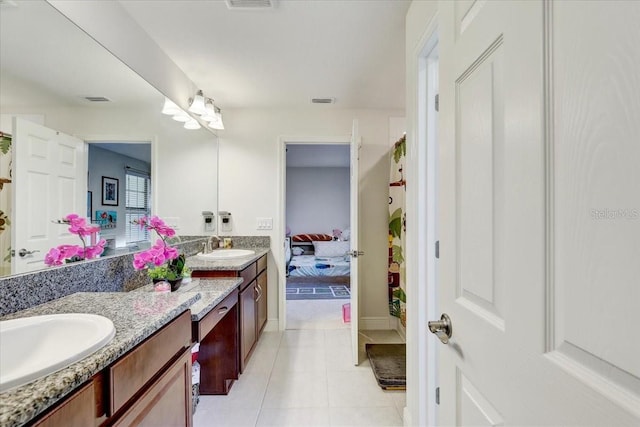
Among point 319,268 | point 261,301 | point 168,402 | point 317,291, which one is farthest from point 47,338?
point 319,268

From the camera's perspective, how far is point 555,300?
441mm

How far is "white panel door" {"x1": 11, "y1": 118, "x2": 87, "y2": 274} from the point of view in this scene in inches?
41.0

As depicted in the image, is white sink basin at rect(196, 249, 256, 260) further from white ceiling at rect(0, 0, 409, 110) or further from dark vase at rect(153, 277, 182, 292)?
white ceiling at rect(0, 0, 409, 110)

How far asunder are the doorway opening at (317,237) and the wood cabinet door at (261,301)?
0.40 metres

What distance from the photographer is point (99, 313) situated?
94cm

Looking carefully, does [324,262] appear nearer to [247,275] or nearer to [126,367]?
[247,275]

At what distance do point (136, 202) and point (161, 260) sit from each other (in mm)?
561

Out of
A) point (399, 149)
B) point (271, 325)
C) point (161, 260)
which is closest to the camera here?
point (161, 260)

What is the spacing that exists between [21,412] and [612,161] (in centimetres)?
100

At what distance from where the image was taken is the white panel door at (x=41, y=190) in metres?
1.04

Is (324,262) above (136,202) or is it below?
below

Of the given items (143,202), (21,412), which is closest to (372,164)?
(143,202)

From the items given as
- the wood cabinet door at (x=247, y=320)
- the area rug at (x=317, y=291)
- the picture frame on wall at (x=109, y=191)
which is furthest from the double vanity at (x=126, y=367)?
the area rug at (x=317, y=291)

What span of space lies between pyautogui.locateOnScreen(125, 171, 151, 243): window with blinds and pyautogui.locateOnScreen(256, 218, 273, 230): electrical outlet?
1.20 meters
